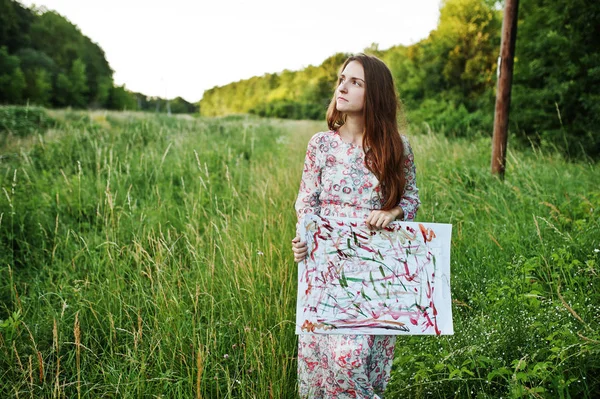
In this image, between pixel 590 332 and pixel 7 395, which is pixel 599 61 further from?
pixel 7 395

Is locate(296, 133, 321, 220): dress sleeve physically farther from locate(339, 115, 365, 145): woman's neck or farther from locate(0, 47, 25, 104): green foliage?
locate(0, 47, 25, 104): green foliage

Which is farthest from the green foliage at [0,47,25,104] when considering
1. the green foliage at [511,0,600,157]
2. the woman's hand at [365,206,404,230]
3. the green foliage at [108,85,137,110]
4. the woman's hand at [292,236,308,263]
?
the woman's hand at [365,206,404,230]

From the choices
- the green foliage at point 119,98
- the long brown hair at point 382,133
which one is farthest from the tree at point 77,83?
the long brown hair at point 382,133

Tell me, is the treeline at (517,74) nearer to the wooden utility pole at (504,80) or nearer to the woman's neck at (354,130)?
the wooden utility pole at (504,80)

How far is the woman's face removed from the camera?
182 centimetres

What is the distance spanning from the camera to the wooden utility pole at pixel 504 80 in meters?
4.61

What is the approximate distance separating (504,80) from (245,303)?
13.3 feet

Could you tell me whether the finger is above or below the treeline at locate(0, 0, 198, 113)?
below

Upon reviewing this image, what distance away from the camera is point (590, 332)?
1855 mm

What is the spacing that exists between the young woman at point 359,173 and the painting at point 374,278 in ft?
0.48

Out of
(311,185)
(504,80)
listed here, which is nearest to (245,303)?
(311,185)

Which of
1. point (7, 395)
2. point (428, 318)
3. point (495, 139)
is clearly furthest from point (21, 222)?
point (495, 139)

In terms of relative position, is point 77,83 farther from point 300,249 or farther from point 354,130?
point 300,249

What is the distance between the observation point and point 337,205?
71.6 inches
